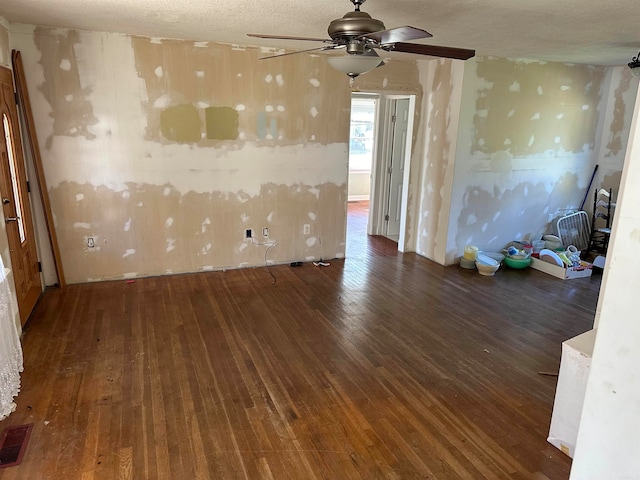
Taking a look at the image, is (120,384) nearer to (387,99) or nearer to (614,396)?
(614,396)

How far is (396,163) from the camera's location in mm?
6535

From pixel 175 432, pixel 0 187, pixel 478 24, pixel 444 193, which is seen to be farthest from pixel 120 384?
pixel 444 193

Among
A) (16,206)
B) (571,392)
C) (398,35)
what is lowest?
(571,392)

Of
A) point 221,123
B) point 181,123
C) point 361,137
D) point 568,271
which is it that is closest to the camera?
point 181,123

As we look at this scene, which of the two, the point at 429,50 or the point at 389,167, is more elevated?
the point at 429,50

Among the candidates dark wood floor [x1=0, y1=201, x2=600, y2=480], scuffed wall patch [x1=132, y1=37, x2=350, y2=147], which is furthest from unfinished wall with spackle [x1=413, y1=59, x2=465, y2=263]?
scuffed wall patch [x1=132, y1=37, x2=350, y2=147]

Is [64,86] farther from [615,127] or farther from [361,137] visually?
[361,137]

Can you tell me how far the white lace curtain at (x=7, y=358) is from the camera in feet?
8.34

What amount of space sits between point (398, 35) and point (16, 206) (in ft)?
11.5

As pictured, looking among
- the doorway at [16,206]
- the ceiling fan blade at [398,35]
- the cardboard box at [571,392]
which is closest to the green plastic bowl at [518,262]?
the cardboard box at [571,392]

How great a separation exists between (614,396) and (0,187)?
398 centimetres

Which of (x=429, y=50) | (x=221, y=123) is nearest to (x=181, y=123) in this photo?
(x=221, y=123)

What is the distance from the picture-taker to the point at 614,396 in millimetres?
1334

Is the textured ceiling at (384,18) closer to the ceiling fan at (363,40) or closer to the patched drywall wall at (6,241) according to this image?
the patched drywall wall at (6,241)
